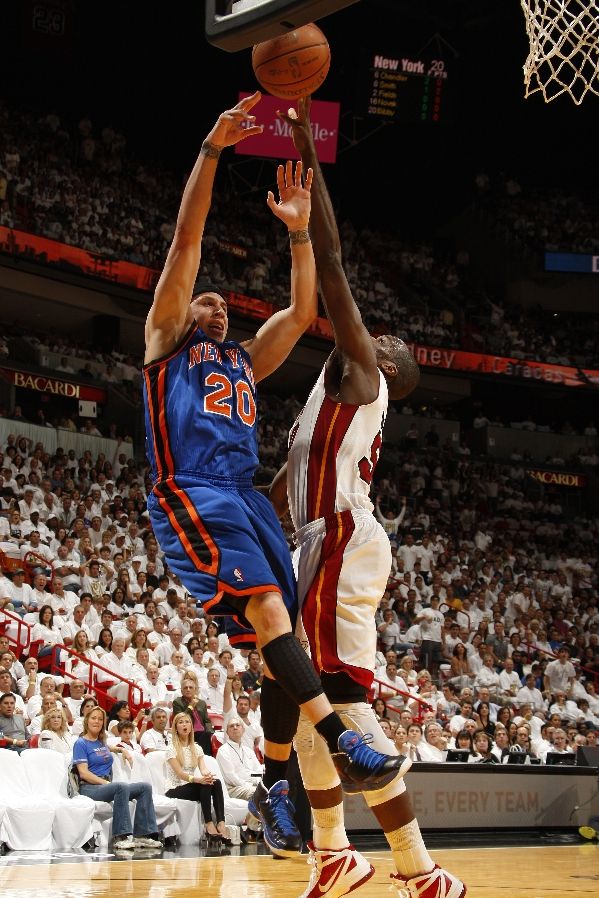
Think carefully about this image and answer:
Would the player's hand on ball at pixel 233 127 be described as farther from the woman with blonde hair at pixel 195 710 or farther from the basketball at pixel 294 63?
the woman with blonde hair at pixel 195 710

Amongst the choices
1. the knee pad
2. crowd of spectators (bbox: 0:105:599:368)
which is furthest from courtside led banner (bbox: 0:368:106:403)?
the knee pad

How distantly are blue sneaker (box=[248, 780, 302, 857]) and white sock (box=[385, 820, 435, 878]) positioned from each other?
404mm

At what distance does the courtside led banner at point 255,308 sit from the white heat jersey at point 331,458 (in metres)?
18.5

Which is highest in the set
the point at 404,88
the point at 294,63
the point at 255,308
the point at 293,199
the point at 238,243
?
the point at 404,88

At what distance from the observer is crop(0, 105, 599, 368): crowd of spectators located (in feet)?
78.4

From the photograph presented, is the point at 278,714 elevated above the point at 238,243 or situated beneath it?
situated beneath

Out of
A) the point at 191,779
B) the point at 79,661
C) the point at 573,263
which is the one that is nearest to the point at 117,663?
the point at 79,661

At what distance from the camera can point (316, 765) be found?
4289mm

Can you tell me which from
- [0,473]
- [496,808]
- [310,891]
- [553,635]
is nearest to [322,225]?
[310,891]

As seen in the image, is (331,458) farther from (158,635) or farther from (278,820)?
(158,635)

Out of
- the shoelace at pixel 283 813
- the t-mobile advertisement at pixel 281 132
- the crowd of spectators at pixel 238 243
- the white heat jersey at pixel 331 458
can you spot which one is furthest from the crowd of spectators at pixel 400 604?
the shoelace at pixel 283 813

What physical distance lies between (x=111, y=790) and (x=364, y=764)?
20.7 ft

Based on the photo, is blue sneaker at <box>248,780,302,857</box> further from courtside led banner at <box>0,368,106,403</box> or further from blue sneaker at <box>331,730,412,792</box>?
courtside led banner at <box>0,368,106,403</box>

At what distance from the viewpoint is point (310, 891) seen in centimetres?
418
